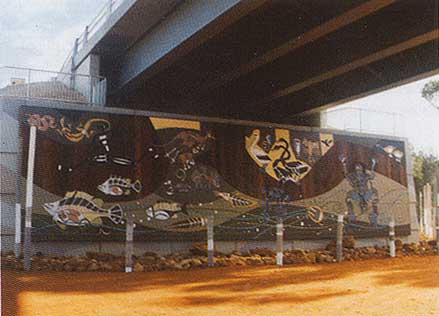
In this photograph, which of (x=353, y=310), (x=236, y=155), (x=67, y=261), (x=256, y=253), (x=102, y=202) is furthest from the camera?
(x=236, y=155)

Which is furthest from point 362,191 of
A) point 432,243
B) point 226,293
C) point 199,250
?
point 226,293

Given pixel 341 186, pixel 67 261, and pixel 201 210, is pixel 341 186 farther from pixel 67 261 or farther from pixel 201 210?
pixel 67 261

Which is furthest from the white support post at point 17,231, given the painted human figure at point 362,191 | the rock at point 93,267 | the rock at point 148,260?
the painted human figure at point 362,191

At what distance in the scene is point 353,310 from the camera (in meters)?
6.05

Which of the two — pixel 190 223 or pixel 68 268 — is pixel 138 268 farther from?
pixel 190 223

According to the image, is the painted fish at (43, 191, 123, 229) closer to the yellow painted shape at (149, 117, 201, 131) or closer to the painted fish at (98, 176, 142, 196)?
the painted fish at (98, 176, 142, 196)

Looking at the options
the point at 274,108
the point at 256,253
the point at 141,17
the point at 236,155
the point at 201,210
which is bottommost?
the point at 256,253

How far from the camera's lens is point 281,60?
16.3 metres

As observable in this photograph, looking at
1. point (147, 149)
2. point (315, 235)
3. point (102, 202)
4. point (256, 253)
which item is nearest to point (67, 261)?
point (102, 202)

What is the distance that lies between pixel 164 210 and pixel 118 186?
170 centimetres

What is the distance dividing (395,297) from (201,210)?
10.5 meters

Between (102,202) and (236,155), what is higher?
(236,155)

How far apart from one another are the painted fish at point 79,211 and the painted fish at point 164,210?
1028mm

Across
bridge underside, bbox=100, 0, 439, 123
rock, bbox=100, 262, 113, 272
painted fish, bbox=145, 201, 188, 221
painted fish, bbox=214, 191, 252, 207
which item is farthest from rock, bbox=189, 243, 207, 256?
bridge underside, bbox=100, 0, 439, 123
